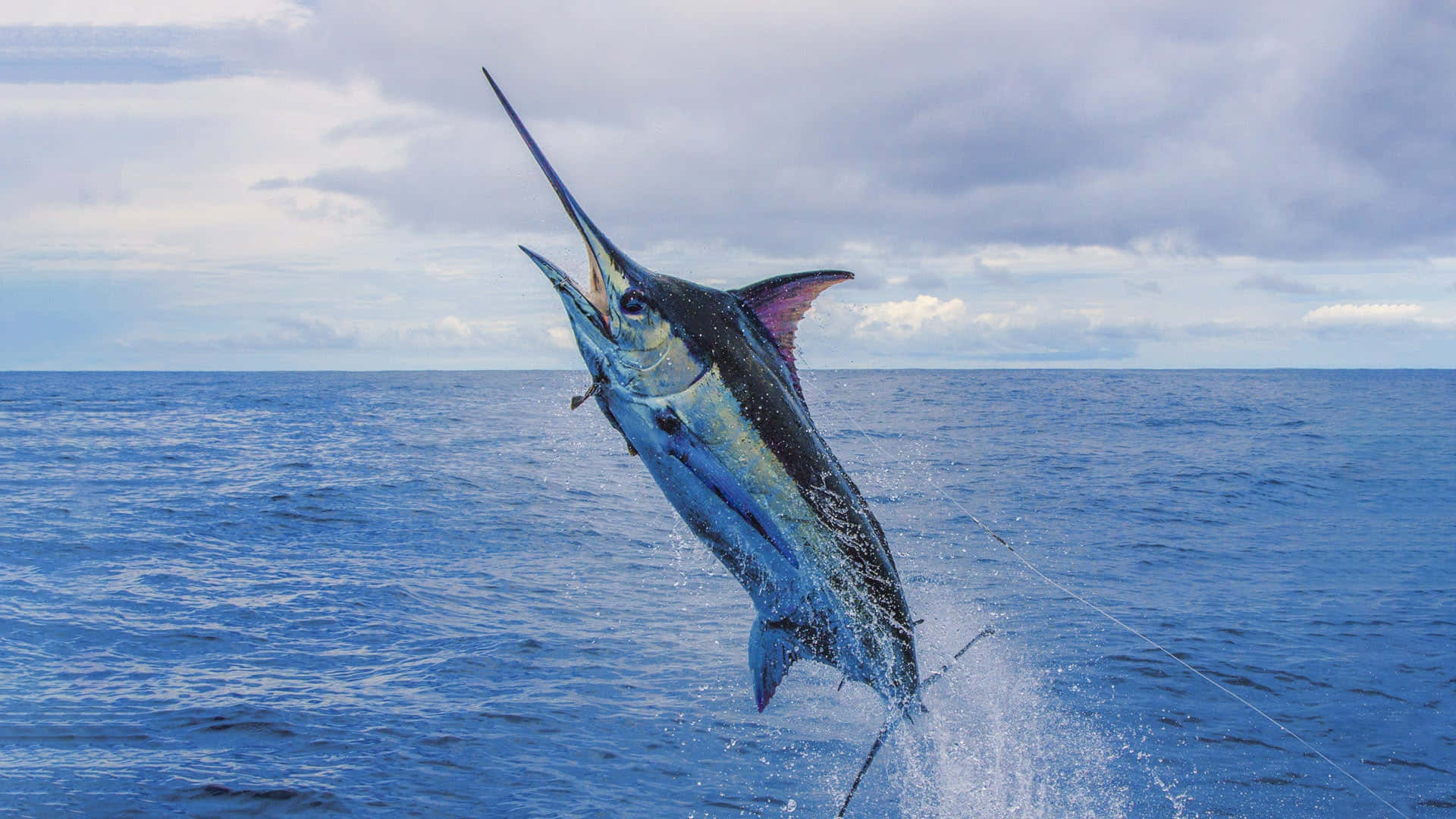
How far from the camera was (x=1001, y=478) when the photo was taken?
23.4m

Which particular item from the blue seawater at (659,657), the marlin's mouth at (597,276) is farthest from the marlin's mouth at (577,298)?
the blue seawater at (659,657)

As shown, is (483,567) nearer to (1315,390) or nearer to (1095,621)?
(1095,621)

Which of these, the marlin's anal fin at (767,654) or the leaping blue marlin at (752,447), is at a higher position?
the leaping blue marlin at (752,447)

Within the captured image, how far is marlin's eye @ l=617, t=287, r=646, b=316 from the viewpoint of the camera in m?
3.22

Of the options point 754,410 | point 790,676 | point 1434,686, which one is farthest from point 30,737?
point 1434,686

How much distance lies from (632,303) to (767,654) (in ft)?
5.05

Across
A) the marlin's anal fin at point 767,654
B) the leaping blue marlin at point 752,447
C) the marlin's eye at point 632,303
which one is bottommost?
the marlin's anal fin at point 767,654

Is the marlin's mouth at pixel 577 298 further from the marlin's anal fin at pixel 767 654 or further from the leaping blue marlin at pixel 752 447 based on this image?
the marlin's anal fin at pixel 767 654

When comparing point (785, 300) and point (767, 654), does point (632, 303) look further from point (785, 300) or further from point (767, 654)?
point (767, 654)

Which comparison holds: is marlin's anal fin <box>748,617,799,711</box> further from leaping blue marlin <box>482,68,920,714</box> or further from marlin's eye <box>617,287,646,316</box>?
marlin's eye <box>617,287,646,316</box>

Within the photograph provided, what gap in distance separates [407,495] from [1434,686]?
17927mm

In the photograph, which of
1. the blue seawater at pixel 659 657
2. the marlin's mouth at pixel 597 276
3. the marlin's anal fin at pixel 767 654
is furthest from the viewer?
the blue seawater at pixel 659 657

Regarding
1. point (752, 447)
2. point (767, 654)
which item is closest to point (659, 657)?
point (767, 654)

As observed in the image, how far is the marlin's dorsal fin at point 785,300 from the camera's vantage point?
3.62 meters
